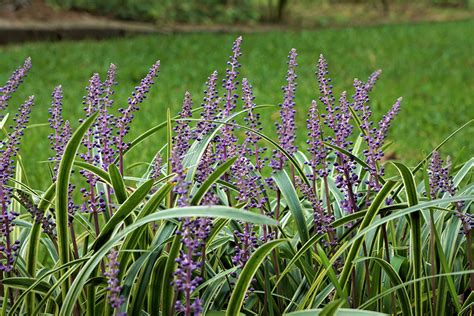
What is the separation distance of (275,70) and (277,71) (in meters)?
0.05

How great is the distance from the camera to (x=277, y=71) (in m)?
9.78

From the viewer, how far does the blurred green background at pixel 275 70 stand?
6.70 m

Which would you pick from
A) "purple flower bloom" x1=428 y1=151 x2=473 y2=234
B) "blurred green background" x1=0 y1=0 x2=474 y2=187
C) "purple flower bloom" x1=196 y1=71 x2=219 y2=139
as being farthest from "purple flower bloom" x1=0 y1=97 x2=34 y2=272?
"blurred green background" x1=0 y1=0 x2=474 y2=187

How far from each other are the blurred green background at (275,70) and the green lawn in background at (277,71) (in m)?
0.01

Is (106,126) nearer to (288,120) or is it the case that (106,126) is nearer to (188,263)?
(288,120)

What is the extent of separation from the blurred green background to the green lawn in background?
13 mm

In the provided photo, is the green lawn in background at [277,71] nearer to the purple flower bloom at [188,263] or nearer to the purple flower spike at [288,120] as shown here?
the purple flower spike at [288,120]

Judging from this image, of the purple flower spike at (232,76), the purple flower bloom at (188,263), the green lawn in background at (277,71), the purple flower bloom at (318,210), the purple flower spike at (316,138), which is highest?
the green lawn in background at (277,71)

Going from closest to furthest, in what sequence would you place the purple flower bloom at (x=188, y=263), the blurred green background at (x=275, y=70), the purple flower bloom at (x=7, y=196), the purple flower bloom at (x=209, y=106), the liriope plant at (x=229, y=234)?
the purple flower bloom at (x=188, y=263), the liriope plant at (x=229, y=234), the purple flower bloom at (x=7, y=196), the purple flower bloom at (x=209, y=106), the blurred green background at (x=275, y=70)

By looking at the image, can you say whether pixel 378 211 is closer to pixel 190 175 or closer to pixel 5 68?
pixel 190 175

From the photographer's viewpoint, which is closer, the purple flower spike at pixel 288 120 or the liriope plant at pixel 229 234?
the liriope plant at pixel 229 234

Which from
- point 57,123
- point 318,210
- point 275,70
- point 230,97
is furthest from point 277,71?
point 318,210

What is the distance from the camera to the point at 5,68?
9422 mm

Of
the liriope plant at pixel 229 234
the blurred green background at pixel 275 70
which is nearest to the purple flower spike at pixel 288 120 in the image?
the liriope plant at pixel 229 234
